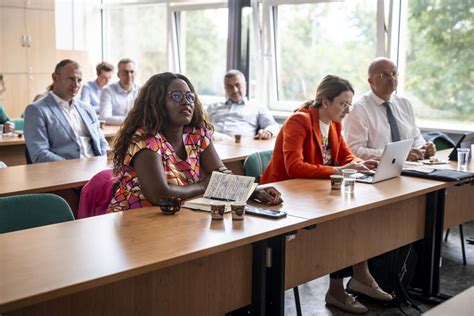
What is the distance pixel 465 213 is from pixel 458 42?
231 cm

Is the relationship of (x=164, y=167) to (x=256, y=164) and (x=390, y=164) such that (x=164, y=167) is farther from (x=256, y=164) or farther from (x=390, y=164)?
(x=390, y=164)

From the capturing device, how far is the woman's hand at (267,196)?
2.84 meters

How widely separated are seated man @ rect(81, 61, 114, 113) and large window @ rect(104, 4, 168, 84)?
0.89 meters

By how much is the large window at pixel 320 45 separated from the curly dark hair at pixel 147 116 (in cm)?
373

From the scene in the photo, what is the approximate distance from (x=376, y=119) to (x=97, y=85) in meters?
4.47

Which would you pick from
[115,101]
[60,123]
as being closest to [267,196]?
[60,123]

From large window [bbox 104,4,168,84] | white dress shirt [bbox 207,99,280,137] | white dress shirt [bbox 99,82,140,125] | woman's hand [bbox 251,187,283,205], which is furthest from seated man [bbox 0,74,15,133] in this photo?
woman's hand [bbox 251,187,283,205]

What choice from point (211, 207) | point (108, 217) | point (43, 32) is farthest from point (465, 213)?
point (43, 32)

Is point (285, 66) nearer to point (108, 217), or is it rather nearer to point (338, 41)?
point (338, 41)

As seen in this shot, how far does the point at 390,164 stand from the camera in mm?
3461

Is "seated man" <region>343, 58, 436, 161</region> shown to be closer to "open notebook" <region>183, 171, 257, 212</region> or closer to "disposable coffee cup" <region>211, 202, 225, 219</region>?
"open notebook" <region>183, 171, 257, 212</region>

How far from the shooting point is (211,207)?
2566 millimetres

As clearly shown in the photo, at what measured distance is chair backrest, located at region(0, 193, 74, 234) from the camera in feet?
8.20

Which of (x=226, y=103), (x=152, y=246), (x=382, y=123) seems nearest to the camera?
(x=152, y=246)
